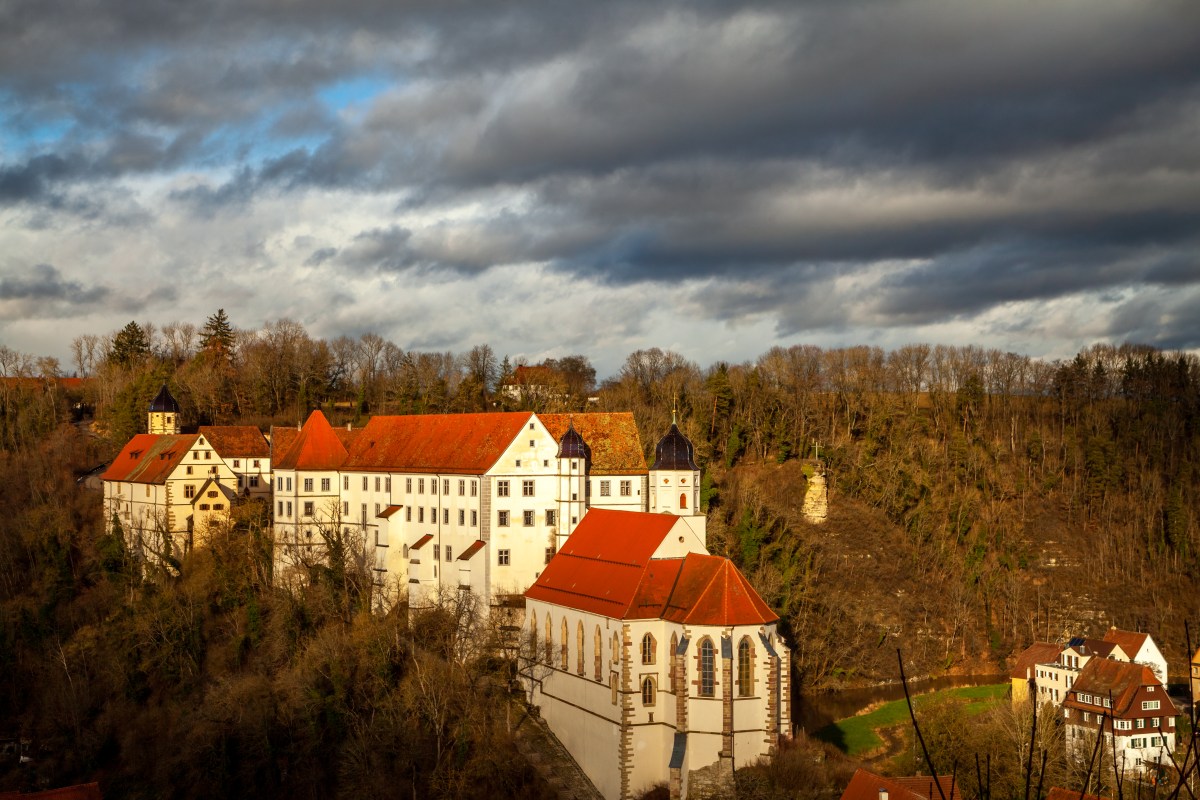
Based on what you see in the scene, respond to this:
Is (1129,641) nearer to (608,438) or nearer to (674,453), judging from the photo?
(608,438)

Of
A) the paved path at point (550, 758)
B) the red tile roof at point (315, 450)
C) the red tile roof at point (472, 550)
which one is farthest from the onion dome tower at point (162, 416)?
the paved path at point (550, 758)

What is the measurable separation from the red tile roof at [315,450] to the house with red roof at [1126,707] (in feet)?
134

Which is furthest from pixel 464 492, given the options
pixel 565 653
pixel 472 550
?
pixel 565 653

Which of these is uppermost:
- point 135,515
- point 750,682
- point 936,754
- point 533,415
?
point 533,415

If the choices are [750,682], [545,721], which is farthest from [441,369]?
[750,682]

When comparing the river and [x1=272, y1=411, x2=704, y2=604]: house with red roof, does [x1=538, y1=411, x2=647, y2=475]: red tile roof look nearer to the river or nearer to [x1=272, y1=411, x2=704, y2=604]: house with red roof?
[x1=272, y1=411, x2=704, y2=604]: house with red roof

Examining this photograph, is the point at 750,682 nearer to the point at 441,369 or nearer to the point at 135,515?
the point at 135,515

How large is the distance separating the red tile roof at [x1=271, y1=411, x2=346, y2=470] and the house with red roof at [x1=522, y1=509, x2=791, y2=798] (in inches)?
873

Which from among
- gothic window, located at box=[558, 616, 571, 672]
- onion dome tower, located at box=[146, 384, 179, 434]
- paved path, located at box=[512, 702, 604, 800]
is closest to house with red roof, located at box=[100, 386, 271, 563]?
onion dome tower, located at box=[146, 384, 179, 434]

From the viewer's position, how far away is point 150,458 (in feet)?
243

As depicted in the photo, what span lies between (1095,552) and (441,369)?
61.9 meters

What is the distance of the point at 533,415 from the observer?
5762 centimetres

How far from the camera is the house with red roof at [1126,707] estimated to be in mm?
54031

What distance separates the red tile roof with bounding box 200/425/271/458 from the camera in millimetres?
72625
